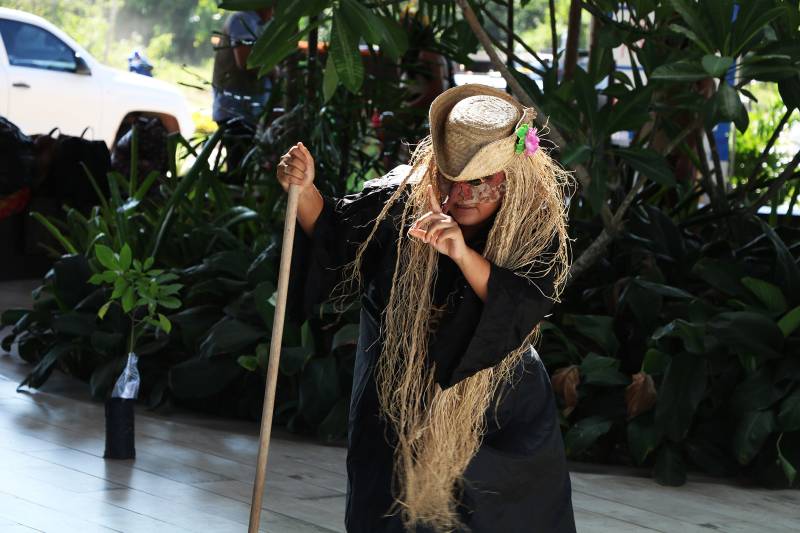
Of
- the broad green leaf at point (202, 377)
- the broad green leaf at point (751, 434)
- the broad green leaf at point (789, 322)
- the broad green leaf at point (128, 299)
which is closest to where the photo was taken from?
the broad green leaf at point (751, 434)

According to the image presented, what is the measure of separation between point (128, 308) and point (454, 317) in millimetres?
2473

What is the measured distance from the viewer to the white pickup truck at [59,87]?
13.0m

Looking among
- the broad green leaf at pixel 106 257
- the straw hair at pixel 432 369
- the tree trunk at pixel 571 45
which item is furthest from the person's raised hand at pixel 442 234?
the tree trunk at pixel 571 45

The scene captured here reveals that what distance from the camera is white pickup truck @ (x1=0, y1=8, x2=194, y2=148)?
1297 cm

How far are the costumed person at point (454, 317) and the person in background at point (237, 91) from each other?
3619mm

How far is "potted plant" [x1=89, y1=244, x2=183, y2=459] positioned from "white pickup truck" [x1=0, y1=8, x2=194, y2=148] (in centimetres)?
798

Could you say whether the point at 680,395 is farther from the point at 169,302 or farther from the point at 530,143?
the point at 530,143

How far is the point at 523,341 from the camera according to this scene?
9.00 ft

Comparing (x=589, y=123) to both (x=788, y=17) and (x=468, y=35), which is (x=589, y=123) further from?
(x=468, y=35)

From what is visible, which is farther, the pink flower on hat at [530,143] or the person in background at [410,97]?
the person in background at [410,97]

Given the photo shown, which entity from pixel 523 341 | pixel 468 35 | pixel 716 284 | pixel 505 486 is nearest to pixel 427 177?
pixel 523 341

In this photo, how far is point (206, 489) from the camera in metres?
4.16

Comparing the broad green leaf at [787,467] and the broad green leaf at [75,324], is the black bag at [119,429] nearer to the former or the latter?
the broad green leaf at [75,324]

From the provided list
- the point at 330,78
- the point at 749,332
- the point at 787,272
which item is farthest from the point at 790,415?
the point at 330,78
